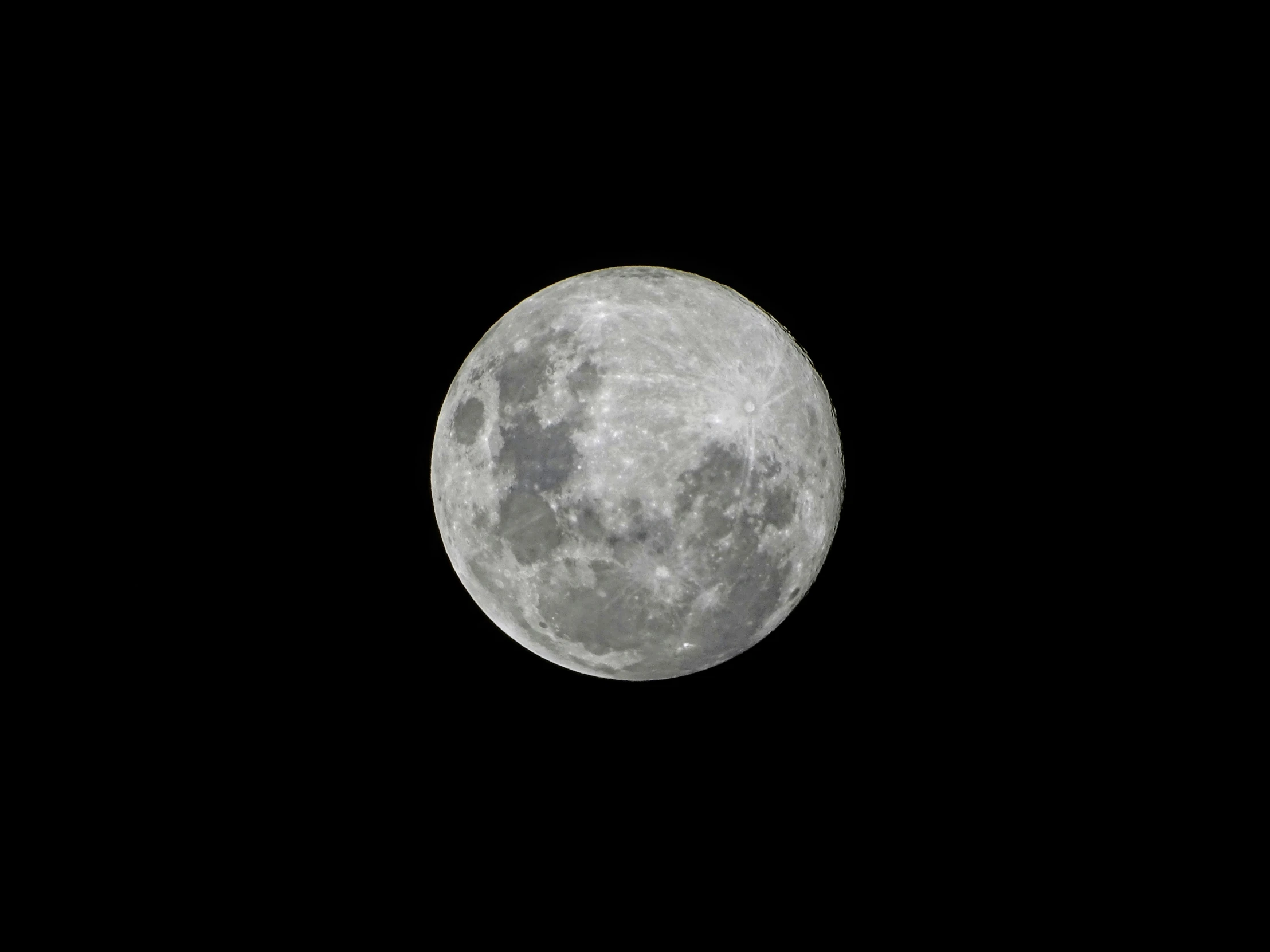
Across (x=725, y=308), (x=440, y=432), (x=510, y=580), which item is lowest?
(x=510, y=580)

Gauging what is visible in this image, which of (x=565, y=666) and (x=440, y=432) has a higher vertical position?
(x=440, y=432)

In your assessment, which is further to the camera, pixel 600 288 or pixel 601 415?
pixel 600 288

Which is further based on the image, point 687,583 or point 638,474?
point 687,583

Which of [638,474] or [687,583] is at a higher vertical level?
[638,474]

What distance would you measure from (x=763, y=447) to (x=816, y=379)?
90 centimetres

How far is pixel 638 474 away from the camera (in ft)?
14.9

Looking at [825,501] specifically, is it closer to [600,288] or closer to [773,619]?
[773,619]

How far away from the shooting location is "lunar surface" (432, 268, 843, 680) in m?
4.59

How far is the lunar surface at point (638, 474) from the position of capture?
4.59m

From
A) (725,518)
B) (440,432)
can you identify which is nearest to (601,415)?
(725,518)

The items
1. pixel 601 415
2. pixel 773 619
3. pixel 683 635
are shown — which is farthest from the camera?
pixel 773 619

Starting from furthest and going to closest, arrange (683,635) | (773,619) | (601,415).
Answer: (773,619) < (683,635) < (601,415)

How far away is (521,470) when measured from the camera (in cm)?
473

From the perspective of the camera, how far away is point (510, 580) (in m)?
4.97
